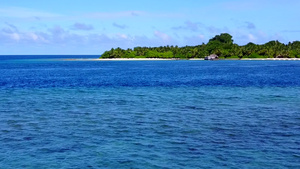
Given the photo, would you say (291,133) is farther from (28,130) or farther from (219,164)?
(28,130)

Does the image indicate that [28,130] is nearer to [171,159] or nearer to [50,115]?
[50,115]

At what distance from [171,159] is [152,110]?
1889cm

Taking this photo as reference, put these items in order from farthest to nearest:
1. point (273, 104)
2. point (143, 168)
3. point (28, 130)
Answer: point (273, 104) < point (28, 130) < point (143, 168)

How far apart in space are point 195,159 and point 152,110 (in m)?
19.2

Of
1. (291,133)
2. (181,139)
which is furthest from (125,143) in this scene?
(291,133)

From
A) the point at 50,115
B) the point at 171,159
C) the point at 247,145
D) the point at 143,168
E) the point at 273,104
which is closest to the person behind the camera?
the point at 143,168

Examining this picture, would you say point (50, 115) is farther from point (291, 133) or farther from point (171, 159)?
point (291, 133)

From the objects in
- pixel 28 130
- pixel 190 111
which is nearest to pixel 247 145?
pixel 190 111

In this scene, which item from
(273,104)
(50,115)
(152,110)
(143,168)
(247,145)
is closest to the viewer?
(143,168)

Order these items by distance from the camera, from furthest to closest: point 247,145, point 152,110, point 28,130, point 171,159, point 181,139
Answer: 1. point 152,110
2. point 28,130
3. point 181,139
4. point 247,145
5. point 171,159

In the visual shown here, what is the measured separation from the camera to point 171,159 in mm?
22125

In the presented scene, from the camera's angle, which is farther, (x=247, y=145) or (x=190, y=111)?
(x=190, y=111)

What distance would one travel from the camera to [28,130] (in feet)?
98.7

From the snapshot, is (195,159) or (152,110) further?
(152,110)
